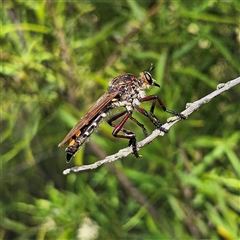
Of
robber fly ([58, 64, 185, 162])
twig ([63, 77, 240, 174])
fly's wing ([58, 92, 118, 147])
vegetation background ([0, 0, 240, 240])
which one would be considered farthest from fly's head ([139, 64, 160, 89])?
twig ([63, 77, 240, 174])

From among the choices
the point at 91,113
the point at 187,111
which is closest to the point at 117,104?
the point at 91,113

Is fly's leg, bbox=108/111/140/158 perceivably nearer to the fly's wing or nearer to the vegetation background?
the fly's wing

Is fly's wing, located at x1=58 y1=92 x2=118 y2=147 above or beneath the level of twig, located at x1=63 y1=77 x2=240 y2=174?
above

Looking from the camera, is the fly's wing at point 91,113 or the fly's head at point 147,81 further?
the fly's head at point 147,81

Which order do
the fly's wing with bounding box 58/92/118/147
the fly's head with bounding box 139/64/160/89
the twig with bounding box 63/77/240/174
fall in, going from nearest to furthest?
the twig with bounding box 63/77/240/174 → the fly's wing with bounding box 58/92/118/147 → the fly's head with bounding box 139/64/160/89

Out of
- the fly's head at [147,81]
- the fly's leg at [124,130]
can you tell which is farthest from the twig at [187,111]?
the fly's head at [147,81]

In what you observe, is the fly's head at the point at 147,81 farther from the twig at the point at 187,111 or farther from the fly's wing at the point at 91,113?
the twig at the point at 187,111

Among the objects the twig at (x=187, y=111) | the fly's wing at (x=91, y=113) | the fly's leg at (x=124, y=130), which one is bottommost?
the twig at (x=187, y=111)

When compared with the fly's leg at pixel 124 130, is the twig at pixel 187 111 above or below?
below

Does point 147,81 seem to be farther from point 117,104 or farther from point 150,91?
point 150,91
